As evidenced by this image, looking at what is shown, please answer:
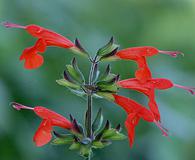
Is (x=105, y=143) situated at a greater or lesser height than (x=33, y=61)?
lesser

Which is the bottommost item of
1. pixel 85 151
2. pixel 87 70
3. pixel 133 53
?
pixel 87 70

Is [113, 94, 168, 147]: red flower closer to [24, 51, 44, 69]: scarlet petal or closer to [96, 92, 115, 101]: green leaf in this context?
[96, 92, 115, 101]: green leaf

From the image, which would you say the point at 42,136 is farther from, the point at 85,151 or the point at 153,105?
the point at 153,105

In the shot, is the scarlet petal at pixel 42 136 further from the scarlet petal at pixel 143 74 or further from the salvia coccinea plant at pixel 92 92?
the scarlet petal at pixel 143 74

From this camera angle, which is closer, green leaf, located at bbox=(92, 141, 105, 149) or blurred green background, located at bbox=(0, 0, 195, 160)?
green leaf, located at bbox=(92, 141, 105, 149)

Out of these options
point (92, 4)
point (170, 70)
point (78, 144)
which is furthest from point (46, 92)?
point (78, 144)

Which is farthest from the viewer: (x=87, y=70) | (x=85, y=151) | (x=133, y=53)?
(x=87, y=70)

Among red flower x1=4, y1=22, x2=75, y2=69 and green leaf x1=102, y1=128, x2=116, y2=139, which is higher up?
red flower x1=4, y1=22, x2=75, y2=69

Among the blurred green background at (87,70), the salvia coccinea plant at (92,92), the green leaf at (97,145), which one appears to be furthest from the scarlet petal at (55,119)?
the blurred green background at (87,70)

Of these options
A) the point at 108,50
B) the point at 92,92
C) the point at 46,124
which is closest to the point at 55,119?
the point at 46,124

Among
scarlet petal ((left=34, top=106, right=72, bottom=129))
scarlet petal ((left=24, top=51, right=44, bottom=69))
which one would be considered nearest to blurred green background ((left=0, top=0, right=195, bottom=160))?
scarlet petal ((left=34, top=106, right=72, bottom=129))
